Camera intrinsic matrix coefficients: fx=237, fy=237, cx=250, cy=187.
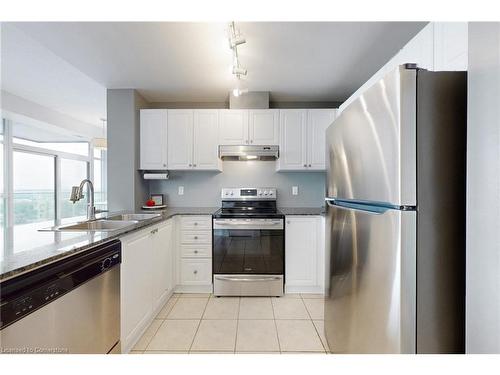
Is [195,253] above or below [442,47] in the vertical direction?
below

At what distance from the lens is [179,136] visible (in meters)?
2.91

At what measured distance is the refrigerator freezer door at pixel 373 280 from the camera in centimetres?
88

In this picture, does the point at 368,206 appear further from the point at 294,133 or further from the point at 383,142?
the point at 294,133

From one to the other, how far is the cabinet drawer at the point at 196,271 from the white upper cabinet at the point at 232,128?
1.43 metres

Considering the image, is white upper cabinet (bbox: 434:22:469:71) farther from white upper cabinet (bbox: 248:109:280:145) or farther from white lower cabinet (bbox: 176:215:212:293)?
white lower cabinet (bbox: 176:215:212:293)

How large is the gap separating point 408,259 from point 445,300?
20 centimetres

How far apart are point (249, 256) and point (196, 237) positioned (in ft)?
2.06

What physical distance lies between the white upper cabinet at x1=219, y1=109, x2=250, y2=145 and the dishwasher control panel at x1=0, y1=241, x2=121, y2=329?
1.92 metres

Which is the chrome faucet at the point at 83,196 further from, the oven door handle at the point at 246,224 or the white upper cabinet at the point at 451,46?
the white upper cabinet at the point at 451,46

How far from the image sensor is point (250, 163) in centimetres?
323

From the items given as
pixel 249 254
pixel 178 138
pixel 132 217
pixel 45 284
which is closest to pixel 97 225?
pixel 132 217

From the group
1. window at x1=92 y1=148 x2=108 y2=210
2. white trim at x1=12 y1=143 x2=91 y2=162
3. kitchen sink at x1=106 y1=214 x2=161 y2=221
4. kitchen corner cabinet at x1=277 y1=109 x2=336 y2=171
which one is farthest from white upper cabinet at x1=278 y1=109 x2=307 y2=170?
window at x1=92 y1=148 x2=108 y2=210

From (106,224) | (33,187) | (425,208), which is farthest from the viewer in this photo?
(33,187)
